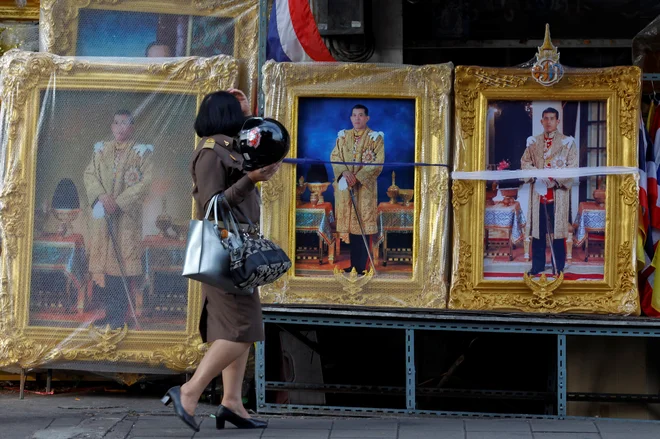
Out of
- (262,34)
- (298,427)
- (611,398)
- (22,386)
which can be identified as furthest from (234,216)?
(611,398)

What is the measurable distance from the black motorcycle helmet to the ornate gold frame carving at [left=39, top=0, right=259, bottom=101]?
1676 millimetres

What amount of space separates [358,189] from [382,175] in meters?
0.17

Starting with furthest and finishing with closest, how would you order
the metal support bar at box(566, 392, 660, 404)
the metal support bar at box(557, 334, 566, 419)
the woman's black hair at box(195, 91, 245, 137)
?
the metal support bar at box(566, 392, 660, 404), the metal support bar at box(557, 334, 566, 419), the woman's black hair at box(195, 91, 245, 137)

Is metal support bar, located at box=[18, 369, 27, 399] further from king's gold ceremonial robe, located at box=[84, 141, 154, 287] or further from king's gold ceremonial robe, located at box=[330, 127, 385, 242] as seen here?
king's gold ceremonial robe, located at box=[330, 127, 385, 242]

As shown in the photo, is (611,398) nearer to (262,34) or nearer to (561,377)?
(561,377)

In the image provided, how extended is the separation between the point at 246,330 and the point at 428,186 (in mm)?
1675

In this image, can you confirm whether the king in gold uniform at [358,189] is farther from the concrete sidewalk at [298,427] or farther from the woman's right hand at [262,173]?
the woman's right hand at [262,173]

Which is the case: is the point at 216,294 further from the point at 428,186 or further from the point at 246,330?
the point at 428,186

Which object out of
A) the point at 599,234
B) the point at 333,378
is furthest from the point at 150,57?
the point at 599,234

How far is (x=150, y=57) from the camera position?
6754 millimetres

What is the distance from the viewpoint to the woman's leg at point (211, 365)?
5.26 m

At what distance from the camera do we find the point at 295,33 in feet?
21.1

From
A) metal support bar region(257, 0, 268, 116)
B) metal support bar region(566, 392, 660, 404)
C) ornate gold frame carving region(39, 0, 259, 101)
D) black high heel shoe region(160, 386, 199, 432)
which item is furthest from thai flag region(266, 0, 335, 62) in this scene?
metal support bar region(566, 392, 660, 404)

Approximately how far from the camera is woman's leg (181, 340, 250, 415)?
526cm
